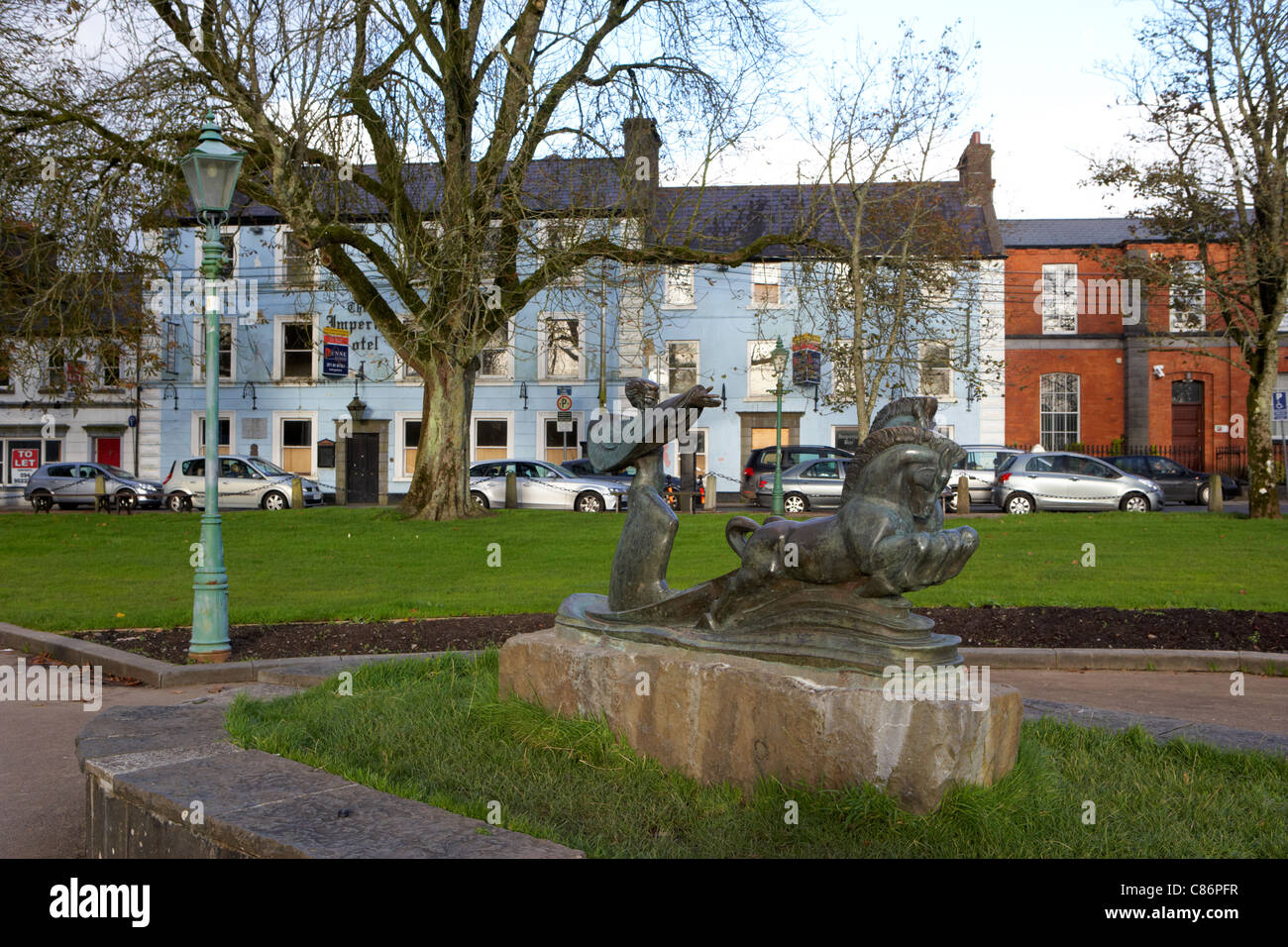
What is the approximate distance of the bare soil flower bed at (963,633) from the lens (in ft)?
28.2

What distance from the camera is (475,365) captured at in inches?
833

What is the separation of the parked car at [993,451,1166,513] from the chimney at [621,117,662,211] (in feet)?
42.7

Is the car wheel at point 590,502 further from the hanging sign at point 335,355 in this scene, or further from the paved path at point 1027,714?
the paved path at point 1027,714

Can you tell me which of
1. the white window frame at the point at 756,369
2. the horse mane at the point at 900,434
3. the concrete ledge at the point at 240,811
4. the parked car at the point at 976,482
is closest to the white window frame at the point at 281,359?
the white window frame at the point at 756,369

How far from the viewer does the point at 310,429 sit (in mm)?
37125

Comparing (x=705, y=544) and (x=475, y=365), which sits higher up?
(x=475, y=365)

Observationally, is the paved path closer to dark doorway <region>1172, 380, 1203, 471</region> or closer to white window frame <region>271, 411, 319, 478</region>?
white window frame <region>271, 411, 319, 478</region>

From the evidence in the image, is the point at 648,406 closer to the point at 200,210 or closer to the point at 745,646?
the point at 745,646

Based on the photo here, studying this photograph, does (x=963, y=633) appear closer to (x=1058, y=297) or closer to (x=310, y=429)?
(x=310, y=429)

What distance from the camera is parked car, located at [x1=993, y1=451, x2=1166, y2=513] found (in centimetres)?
2583
